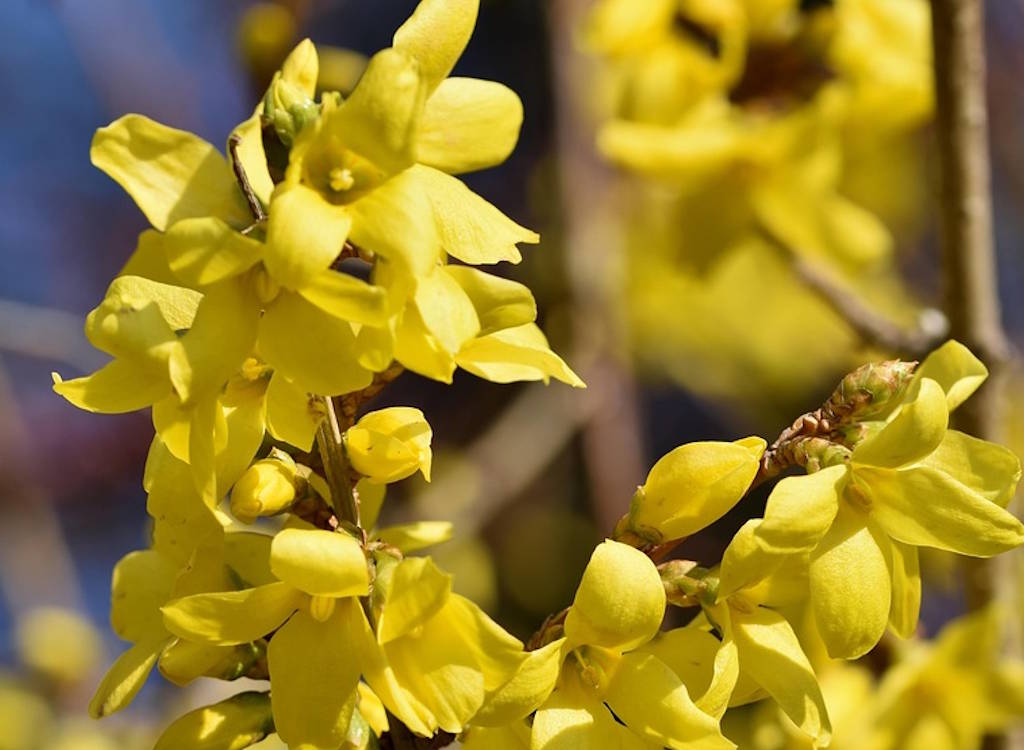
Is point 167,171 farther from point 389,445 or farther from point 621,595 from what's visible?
point 621,595

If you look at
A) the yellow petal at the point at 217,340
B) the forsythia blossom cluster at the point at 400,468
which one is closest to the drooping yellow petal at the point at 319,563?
the forsythia blossom cluster at the point at 400,468

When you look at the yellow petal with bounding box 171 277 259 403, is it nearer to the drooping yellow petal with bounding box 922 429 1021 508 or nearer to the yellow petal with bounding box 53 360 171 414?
the yellow petal with bounding box 53 360 171 414

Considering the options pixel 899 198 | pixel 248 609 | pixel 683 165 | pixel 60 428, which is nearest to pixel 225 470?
pixel 248 609

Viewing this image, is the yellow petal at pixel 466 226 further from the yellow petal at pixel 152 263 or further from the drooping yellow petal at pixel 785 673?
the drooping yellow petal at pixel 785 673

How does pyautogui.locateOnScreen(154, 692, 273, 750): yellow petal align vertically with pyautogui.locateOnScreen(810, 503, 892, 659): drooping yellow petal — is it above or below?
below

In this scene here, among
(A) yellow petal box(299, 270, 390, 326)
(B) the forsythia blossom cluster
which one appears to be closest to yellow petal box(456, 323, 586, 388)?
(B) the forsythia blossom cluster

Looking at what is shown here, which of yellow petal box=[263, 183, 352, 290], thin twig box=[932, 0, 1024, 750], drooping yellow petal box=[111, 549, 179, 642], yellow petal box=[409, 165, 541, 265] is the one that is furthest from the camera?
thin twig box=[932, 0, 1024, 750]

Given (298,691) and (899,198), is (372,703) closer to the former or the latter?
(298,691)
